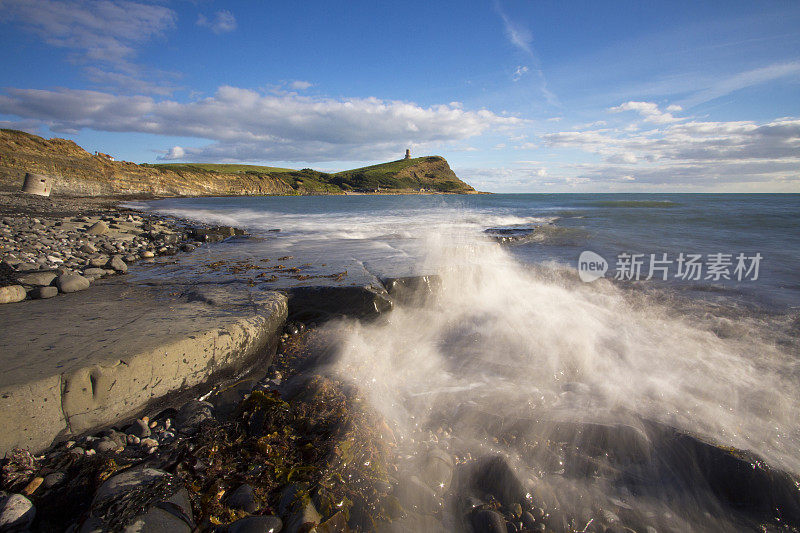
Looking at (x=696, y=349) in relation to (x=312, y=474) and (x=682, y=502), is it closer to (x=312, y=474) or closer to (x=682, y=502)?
(x=682, y=502)

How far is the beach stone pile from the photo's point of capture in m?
4.33

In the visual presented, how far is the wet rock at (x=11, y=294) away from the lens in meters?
3.73

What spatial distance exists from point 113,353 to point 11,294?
2606 millimetres

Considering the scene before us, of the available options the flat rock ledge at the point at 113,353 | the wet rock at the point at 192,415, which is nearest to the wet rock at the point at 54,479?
the flat rock ledge at the point at 113,353

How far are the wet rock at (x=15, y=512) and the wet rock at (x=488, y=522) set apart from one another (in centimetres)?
234

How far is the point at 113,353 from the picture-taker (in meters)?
2.53

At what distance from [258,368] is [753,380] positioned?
17.1ft

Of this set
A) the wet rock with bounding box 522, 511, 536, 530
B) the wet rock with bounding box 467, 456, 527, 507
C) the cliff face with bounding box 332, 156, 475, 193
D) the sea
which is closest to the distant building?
the sea

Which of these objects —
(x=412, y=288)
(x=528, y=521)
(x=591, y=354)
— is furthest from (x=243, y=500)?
(x=591, y=354)

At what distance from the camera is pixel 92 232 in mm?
9312

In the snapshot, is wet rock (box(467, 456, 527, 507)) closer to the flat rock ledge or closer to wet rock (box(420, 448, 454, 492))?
wet rock (box(420, 448, 454, 492))

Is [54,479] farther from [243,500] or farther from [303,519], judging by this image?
[303,519]

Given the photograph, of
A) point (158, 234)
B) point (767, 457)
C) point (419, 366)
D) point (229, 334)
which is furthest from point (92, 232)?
point (767, 457)

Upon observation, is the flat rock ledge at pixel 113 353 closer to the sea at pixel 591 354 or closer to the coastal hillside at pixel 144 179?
the sea at pixel 591 354
